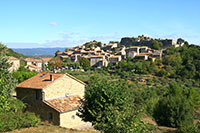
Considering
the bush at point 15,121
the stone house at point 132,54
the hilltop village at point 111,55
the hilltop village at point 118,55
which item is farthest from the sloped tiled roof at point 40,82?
the stone house at point 132,54

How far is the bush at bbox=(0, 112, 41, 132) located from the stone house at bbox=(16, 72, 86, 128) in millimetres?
3749

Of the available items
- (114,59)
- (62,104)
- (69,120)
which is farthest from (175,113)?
(114,59)

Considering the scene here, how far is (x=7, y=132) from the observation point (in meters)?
14.0

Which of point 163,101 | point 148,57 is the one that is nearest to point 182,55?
point 148,57

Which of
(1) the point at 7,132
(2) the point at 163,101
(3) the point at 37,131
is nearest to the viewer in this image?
(1) the point at 7,132

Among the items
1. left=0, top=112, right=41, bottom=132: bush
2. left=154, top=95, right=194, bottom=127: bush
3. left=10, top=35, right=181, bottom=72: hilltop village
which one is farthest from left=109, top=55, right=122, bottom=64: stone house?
left=0, top=112, right=41, bottom=132: bush

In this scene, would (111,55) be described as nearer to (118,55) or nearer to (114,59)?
(118,55)

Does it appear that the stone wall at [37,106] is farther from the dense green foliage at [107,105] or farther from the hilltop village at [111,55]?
the hilltop village at [111,55]

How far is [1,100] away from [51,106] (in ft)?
23.1

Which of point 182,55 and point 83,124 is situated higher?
point 182,55

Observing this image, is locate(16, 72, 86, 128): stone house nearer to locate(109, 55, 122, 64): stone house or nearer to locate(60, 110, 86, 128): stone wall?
locate(60, 110, 86, 128): stone wall

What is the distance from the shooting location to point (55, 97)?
22.3 meters

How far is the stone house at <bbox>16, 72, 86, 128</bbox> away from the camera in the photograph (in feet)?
67.3

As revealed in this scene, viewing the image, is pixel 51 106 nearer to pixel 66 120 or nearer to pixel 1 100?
pixel 66 120
